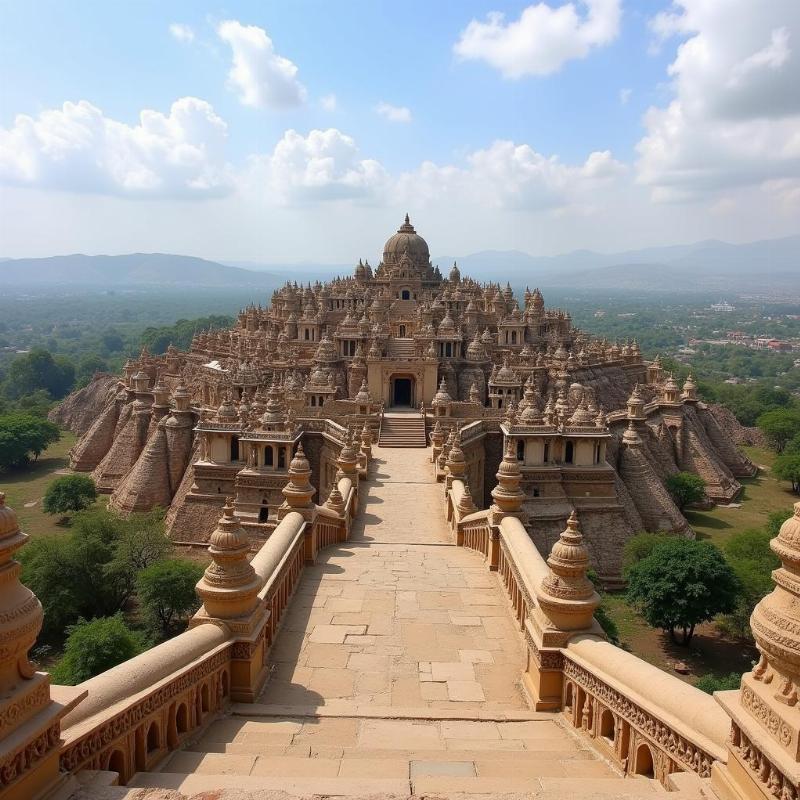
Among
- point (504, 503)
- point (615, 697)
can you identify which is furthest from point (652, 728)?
point (504, 503)

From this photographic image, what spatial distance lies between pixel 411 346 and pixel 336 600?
33645mm

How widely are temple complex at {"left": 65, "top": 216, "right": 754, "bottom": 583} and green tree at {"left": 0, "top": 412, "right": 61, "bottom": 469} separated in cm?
388

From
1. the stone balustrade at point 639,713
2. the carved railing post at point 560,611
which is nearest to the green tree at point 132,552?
the carved railing post at point 560,611

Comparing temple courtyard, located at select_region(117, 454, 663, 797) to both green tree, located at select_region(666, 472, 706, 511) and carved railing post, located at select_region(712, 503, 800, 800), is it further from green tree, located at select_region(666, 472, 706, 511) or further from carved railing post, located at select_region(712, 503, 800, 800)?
green tree, located at select_region(666, 472, 706, 511)

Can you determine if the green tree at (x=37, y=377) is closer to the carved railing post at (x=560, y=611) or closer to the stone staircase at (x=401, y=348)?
the stone staircase at (x=401, y=348)

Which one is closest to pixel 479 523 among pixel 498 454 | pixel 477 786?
pixel 477 786

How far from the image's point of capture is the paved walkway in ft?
33.8

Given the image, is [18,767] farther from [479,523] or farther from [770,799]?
[479,523]

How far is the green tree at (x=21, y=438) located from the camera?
166ft

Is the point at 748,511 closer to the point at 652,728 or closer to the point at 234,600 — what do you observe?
the point at 652,728

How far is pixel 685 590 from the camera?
25.2 metres

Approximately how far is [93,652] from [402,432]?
62.9 ft

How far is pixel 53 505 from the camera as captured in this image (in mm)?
40438

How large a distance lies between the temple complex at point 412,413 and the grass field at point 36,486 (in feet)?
10.3
